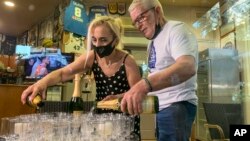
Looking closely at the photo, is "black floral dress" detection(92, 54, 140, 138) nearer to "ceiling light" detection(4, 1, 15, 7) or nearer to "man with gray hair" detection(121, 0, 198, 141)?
"man with gray hair" detection(121, 0, 198, 141)

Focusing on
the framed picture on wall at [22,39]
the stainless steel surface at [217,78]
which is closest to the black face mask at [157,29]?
the stainless steel surface at [217,78]

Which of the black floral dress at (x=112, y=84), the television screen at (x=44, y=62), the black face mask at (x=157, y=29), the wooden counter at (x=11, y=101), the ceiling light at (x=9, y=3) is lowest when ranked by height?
the wooden counter at (x=11, y=101)

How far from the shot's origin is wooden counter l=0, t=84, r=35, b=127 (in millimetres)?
702

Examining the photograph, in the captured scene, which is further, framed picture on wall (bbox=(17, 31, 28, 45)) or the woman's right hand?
framed picture on wall (bbox=(17, 31, 28, 45))

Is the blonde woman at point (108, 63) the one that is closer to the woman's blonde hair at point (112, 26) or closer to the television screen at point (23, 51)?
the woman's blonde hair at point (112, 26)

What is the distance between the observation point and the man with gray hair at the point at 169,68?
394 millimetres

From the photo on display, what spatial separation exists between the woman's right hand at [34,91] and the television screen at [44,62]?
79 millimetres

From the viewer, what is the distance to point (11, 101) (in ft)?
2.41

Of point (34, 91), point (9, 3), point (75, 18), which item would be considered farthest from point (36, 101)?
point (9, 3)

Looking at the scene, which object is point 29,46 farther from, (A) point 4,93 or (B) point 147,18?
(B) point 147,18

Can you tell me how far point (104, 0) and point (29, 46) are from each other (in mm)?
290

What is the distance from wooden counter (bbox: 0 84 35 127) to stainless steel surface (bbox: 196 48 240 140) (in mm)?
459

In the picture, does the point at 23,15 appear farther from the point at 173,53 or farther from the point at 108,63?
the point at 173,53

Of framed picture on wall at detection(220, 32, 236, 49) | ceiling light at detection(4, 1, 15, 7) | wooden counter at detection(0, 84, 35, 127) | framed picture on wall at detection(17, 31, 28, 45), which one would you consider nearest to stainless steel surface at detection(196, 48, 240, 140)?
framed picture on wall at detection(220, 32, 236, 49)
